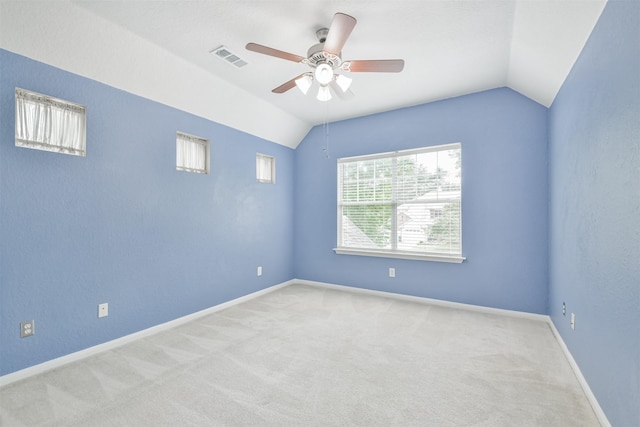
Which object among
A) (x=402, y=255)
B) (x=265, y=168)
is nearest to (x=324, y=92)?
(x=265, y=168)

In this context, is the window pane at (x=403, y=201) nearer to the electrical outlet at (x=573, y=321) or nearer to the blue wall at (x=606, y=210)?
the blue wall at (x=606, y=210)

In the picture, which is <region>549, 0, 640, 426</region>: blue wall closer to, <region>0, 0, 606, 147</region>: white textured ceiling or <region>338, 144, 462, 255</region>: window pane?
<region>0, 0, 606, 147</region>: white textured ceiling

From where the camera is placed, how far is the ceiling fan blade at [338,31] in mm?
1792

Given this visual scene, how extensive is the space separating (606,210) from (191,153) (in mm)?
3906

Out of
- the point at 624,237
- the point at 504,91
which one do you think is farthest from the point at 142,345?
the point at 504,91

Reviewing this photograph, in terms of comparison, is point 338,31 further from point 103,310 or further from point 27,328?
point 27,328

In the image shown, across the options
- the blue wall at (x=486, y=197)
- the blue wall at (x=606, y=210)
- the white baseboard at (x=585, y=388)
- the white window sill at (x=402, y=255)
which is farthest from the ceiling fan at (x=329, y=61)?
the white baseboard at (x=585, y=388)

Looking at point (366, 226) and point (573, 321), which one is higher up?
point (366, 226)

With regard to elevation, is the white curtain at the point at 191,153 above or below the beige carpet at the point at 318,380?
above

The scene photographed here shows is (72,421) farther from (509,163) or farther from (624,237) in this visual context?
(509,163)

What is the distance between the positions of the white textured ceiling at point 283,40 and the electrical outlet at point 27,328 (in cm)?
208

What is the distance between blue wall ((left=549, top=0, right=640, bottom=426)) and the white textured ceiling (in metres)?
0.43

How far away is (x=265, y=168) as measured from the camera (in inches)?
187

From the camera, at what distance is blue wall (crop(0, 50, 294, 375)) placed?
2.16 meters
